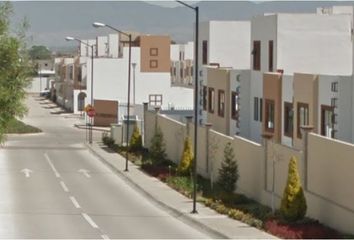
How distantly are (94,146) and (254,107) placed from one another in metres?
24.3

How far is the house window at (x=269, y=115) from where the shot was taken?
44256mm

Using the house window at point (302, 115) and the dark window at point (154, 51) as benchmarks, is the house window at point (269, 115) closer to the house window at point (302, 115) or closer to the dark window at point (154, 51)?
the house window at point (302, 115)

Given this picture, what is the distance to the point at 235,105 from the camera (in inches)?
2031

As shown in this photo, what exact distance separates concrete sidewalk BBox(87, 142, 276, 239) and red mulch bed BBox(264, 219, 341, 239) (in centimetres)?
29

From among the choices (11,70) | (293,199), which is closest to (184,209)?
(293,199)

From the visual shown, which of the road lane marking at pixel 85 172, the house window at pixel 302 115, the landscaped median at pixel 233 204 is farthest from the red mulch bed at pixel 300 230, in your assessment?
the road lane marking at pixel 85 172

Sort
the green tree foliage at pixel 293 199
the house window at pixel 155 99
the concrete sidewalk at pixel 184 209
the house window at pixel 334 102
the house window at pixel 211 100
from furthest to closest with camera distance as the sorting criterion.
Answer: the house window at pixel 155 99, the house window at pixel 211 100, the house window at pixel 334 102, the green tree foliage at pixel 293 199, the concrete sidewalk at pixel 184 209

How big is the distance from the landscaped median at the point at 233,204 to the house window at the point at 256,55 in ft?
21.9

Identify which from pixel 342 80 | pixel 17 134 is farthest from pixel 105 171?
pixel 17 134

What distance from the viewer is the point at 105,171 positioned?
52125 millimetres

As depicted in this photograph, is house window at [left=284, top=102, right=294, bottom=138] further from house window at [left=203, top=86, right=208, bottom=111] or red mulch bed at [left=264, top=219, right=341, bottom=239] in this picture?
house window at [left=203, top=86, right=208, bottom=111]

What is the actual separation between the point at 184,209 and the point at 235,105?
18518mm

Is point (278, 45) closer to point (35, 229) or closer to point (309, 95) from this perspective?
point (309, 95)

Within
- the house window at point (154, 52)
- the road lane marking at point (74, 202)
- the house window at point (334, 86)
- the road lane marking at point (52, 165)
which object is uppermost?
the house window at point (154, 52)
